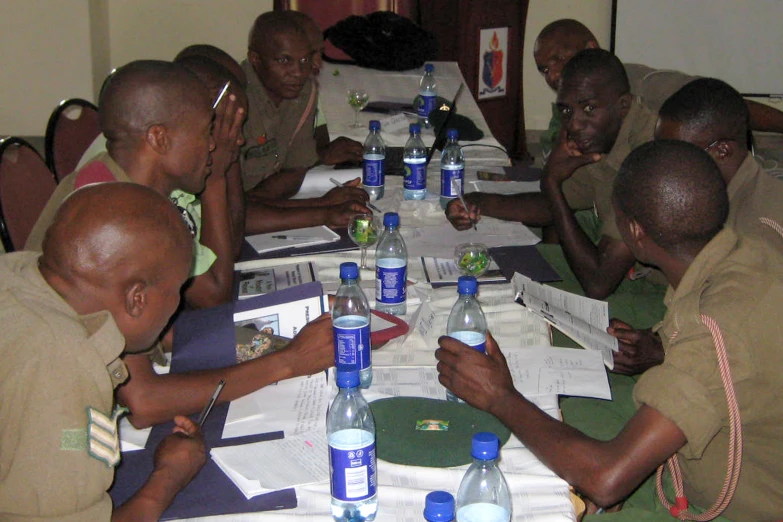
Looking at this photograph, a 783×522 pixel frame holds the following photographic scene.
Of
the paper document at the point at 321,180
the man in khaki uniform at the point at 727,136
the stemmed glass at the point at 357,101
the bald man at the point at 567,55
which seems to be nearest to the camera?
the man in khaki uniform at the point at 727,136

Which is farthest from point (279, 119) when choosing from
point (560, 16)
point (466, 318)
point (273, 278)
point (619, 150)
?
point (560, 16)

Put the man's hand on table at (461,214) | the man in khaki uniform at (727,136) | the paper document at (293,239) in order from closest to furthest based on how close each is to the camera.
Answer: the man in khaki uniform at (727,136), the paper document at (293,239), the man's hand on table at (461,214)

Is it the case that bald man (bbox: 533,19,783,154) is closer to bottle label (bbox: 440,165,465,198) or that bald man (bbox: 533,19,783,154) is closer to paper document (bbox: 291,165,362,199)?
bottle label (bbox: 440,165,465,198)

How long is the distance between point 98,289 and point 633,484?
91 cm

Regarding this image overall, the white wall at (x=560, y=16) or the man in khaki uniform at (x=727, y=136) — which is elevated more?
the white wall at (x=560, y=16)

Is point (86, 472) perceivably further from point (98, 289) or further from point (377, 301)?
point (377, 301)

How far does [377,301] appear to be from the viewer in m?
2.09

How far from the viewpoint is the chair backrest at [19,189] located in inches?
84.4

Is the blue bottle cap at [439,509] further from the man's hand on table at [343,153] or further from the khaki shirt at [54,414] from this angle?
the man's hand on table at [343,153]

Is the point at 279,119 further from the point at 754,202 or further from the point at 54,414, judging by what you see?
the point at 54,414

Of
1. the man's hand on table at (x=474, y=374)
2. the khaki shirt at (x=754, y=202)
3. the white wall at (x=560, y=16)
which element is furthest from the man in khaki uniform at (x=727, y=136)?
the white wall at (x=560, y=16)

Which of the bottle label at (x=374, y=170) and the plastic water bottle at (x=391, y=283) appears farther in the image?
the bottle label at (x=374, y=170)

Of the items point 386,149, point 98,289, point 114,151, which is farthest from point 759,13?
point 98,289

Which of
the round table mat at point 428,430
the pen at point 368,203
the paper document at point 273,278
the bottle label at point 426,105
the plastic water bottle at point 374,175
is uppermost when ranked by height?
the bottle label at point 426,105
